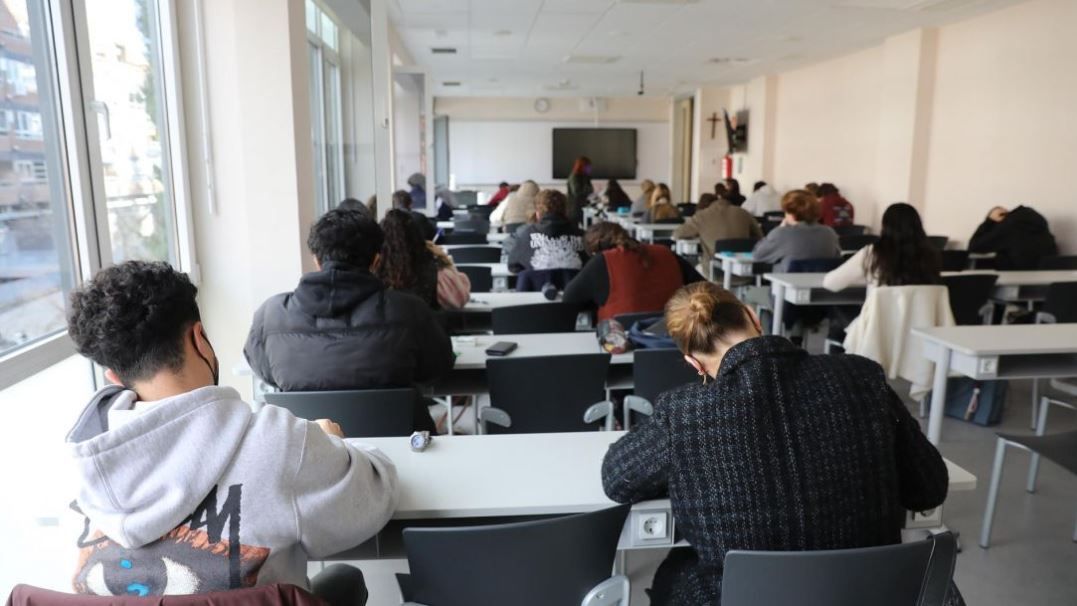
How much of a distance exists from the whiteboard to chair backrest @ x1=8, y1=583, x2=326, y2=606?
16.3 m

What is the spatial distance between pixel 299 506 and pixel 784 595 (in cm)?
87

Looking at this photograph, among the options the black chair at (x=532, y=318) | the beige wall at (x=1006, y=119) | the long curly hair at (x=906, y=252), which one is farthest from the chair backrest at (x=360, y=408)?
the beige wall at (x=1006, y=119)

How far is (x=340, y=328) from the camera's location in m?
2.42

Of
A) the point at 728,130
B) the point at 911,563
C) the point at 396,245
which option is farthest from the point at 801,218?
the point at 728,130

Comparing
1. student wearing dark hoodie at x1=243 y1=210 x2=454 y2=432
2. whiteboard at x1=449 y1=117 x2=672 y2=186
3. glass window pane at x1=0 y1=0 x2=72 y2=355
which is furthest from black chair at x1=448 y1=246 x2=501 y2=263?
whiteboard at x1=449 y1=117 x2=672 y2=186

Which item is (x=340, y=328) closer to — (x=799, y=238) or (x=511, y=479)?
(x=511, y=479)

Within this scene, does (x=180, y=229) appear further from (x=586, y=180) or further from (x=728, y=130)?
(x=728, y=130)

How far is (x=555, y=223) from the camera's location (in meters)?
5.25

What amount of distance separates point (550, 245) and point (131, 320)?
4002 mm

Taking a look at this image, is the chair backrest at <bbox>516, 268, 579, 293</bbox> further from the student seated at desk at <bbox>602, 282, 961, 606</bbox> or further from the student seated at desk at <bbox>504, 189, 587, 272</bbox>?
the student seated at desk at <bbox>602, 282, 961, 606</bbox>

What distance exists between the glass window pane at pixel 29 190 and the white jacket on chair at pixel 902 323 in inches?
141

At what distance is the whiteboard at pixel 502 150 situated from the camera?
1702 centimetres

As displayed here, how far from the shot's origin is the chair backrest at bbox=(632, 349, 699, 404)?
286 centimetres

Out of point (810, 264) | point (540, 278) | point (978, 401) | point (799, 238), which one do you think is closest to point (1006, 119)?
point (799, 238)
